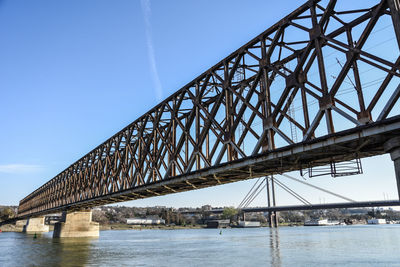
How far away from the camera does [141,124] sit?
48.1 m

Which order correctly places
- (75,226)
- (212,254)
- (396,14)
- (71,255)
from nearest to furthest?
(396,14), (71,255), (212,254), (75,226)

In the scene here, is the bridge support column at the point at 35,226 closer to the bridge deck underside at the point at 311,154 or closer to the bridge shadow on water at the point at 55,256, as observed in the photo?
the bridge shadow on water at the point at 55,256

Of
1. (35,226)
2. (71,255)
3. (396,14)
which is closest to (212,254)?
(71,255)

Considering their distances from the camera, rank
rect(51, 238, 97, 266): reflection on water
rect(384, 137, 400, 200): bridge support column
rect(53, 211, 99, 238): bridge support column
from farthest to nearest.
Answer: rect(53, 211, 99, 238): bridge support column, rect(51, 238, 97, 266): reflection on water, rect(384, 137, 400, 200): bridge support column

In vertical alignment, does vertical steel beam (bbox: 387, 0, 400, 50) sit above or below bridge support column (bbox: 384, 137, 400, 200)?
above

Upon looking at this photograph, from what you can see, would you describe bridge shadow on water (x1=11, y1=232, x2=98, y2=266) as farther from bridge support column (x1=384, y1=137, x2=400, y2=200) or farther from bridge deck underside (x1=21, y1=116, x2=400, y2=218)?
bridge support column (x1=384, y1=137, x2=400, y2=200)

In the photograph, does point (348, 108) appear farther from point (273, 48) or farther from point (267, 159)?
point (273, 48)

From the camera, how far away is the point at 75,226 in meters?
86.1

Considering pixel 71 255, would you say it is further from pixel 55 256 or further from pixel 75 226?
pixel 75 226

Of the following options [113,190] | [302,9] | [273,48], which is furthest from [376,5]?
[113,190]

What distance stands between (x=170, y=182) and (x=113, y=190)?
845 inches

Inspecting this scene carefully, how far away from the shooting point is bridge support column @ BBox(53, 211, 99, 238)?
3339 inches

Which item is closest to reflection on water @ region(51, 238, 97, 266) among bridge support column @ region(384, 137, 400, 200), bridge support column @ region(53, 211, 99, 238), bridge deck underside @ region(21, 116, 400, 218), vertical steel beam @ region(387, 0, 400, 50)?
bridge deck underside @ region(21, 116, 400, 218)

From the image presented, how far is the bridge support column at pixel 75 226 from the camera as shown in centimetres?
8481
